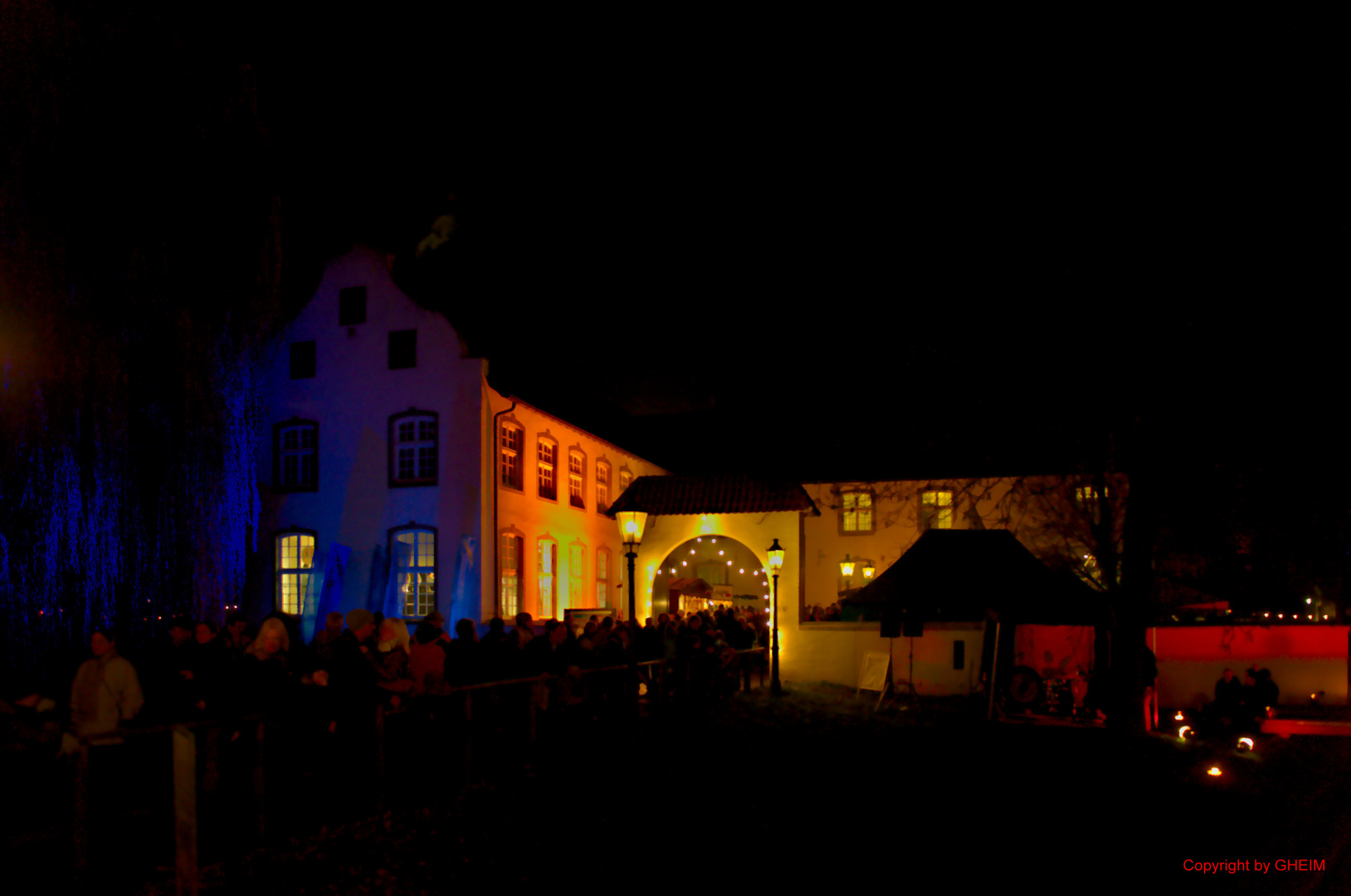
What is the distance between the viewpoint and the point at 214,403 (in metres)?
11.8

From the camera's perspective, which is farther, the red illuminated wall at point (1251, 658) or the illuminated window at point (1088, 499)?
the red illuminated wall at point (1251, 658)

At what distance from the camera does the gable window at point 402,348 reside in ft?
67.2

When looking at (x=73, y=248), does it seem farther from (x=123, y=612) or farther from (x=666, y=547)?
(x=666, y=547)

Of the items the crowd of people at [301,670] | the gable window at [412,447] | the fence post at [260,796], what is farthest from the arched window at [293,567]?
the fence post at [260,796]

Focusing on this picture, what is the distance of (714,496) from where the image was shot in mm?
23656

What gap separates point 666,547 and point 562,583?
2856mm

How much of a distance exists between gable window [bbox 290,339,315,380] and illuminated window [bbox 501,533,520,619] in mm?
6089

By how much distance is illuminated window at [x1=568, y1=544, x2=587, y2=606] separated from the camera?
24.1 meters

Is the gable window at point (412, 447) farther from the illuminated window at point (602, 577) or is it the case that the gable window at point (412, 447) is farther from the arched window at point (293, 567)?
the illuminated window at point (602, 577)

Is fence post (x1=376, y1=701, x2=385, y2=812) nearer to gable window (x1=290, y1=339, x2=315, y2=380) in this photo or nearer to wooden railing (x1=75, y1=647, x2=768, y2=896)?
wooden railing (x1=75, y1=647, x2=768, y2=896)

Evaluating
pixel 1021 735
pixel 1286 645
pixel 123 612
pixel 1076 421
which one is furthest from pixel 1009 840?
pixel 1286 645

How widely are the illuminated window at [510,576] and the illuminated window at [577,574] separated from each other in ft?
9.83

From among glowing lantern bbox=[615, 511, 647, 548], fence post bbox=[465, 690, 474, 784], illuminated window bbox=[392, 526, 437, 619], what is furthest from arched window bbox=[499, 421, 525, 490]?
fence post bbox=[465, 690, 474, 784]

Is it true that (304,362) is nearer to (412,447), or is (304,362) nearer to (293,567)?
(412,447)
